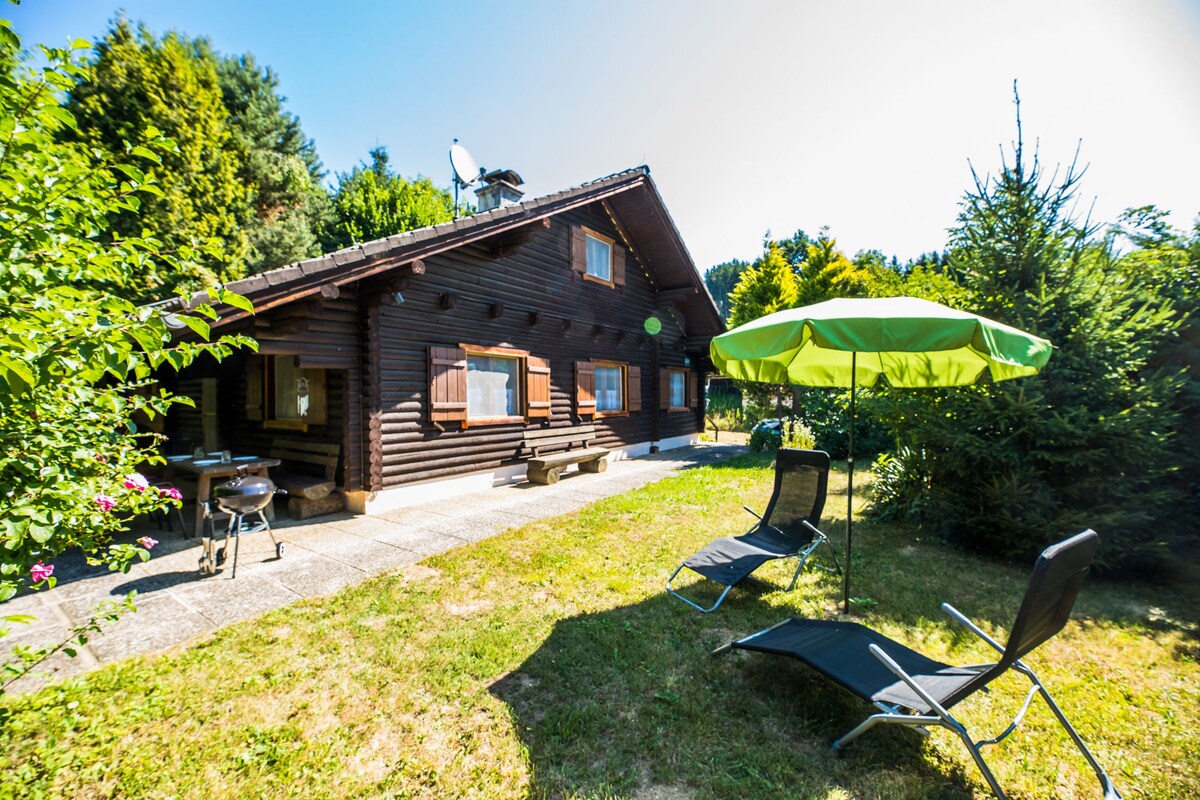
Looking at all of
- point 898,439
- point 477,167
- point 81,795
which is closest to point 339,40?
point 477,167

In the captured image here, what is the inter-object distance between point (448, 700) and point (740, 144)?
31.4ft

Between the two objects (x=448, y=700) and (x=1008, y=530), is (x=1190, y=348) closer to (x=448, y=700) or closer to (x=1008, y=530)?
(x=1008, y=530)

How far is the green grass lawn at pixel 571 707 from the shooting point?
2131 mm

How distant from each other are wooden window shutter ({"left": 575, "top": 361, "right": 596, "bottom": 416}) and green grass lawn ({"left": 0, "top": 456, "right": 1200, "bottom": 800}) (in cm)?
649

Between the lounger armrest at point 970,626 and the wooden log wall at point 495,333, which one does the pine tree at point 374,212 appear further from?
the lounger armrest at point 970,626

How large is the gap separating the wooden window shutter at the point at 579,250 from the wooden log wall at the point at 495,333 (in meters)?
0.16

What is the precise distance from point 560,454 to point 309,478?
4.49 metres

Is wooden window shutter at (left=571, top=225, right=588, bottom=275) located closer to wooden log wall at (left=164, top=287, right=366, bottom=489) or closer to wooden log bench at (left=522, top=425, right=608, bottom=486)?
wooden log bench at (left=522, top=425, right=608, bottom=486)

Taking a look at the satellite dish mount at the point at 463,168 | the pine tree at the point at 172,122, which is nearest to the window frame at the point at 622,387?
the satellite dish mount at the point at 463,168

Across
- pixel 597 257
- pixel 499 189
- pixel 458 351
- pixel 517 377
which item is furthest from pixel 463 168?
pixel 517 377

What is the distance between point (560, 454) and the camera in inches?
379

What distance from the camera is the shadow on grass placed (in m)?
2.13

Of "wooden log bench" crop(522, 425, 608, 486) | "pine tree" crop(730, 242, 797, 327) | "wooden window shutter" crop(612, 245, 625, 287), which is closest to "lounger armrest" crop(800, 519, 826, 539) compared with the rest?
"wooden log bench" crop(522, 425, 608, 486)

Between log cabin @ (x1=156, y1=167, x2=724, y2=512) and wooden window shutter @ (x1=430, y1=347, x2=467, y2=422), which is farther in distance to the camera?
wooden window shutter @ (x1=430, y1=347, x2=467, y2=422)
